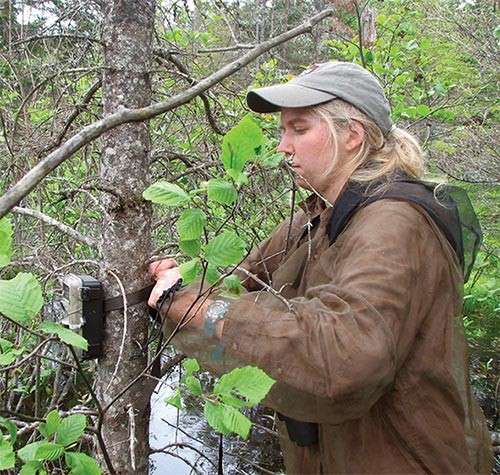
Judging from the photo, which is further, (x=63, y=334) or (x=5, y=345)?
(x=5, y=345)

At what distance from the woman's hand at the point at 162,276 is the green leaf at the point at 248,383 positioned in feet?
2.02

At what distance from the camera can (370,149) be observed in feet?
5.77

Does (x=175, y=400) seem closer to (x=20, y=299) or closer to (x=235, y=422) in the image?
(x=235, y=422)

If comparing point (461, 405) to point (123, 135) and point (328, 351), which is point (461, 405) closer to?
point (328, 351)

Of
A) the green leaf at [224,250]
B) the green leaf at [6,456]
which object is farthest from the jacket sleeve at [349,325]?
the green leaf at [6,456]

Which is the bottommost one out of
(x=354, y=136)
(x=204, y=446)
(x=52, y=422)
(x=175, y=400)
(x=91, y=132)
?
(x=204, y=446)

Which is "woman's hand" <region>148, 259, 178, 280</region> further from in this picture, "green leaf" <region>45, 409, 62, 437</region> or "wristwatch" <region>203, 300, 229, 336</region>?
"green leaf" <region>45, 409, 62, 437</region>

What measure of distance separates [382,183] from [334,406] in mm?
649

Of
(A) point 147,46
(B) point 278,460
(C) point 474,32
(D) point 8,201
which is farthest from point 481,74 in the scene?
(D) point 8,201

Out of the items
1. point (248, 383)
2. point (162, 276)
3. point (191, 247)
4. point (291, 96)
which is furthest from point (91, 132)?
point (162, 276)

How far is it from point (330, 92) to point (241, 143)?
0.63 metres

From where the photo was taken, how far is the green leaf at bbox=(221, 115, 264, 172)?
114 centimetres

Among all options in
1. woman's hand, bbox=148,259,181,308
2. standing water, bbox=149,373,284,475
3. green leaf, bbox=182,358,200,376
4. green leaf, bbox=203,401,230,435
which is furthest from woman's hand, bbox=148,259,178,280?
standing water, bbox=149,373,284,475

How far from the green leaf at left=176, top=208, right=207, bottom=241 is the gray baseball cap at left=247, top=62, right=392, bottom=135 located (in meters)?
0.60
